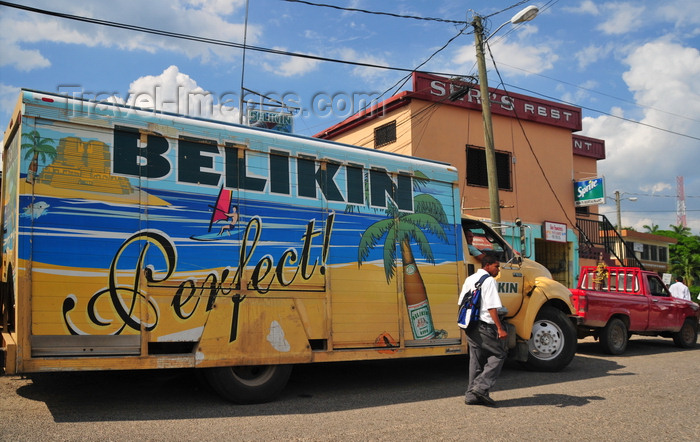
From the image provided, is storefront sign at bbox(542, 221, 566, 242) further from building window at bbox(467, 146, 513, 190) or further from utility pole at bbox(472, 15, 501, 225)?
utility pole at bbox(472, 15, 501, 225)

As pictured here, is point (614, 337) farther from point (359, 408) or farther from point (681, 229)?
point (681, 229)

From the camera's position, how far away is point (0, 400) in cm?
632

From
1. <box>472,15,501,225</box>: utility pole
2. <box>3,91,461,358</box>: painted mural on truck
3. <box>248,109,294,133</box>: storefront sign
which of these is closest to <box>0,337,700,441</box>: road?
<box>3,91,461,358</box>: painted mural on truck

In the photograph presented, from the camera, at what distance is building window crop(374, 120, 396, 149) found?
18984mm

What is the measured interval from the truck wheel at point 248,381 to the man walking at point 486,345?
2092mm

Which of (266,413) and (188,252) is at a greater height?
(188,252)

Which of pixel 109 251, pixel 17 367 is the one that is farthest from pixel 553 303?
pixel 17 367

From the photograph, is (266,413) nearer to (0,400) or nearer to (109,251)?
(109,251)

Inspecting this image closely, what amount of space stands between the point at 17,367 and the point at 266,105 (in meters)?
10.5

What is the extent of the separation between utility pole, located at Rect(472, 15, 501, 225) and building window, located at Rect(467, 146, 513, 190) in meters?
5.33

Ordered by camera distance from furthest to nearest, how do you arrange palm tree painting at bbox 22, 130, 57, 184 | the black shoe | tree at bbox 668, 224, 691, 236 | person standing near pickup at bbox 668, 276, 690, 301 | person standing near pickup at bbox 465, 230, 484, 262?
tree at bbox 668, 224, 691, 236 → person standing near pickup at bbox 668, 276, 690, 301 → person standing near pickup at bbox 465, 230, 484, 262 → the black shoe → palm tree painting at bbox 22, 130, 57, 184

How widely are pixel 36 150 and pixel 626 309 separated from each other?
1116 cm

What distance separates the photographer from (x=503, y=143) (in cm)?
1994

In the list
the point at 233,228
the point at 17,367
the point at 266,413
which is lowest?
the point at 266,413
